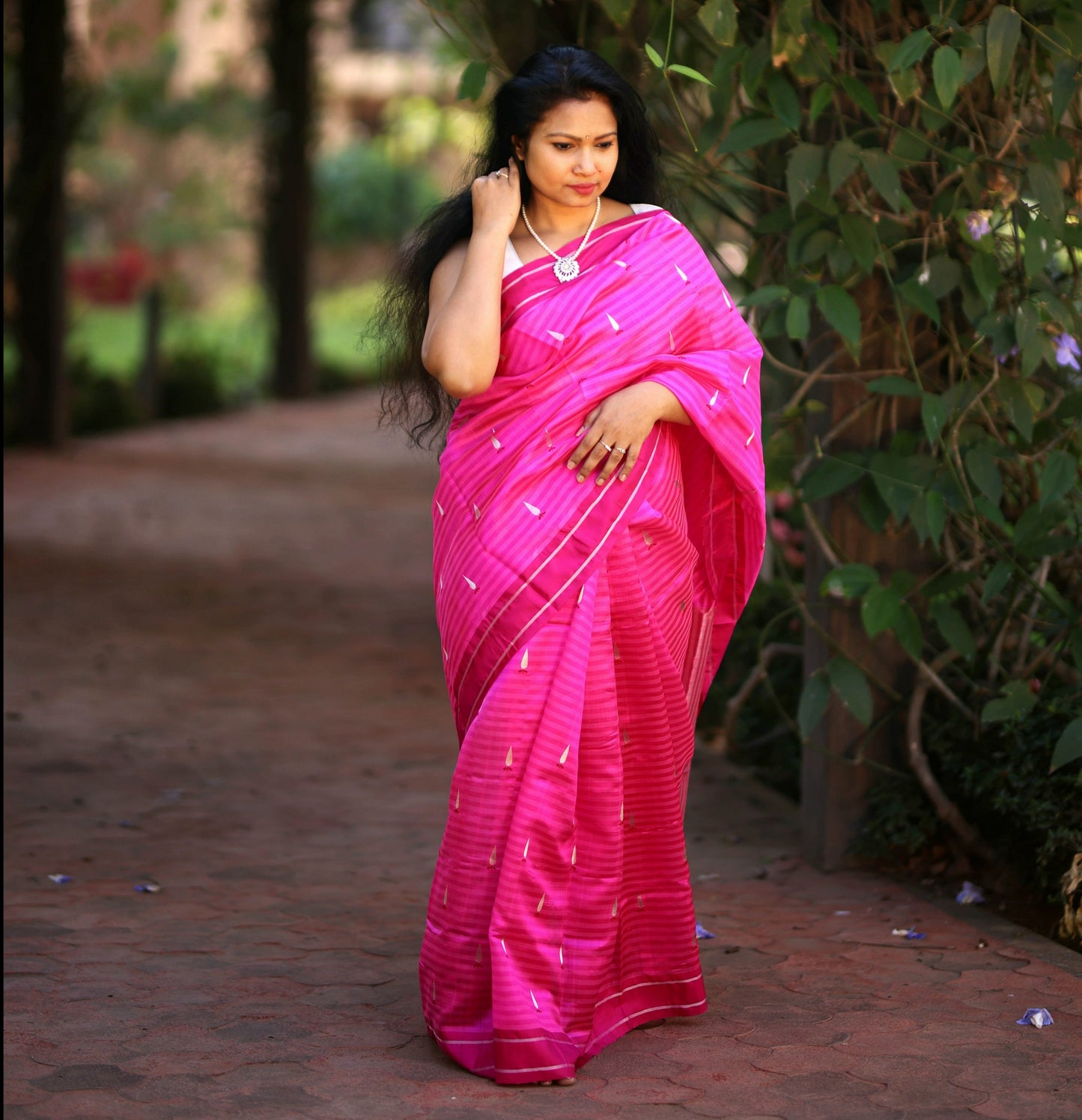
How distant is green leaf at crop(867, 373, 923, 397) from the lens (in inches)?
145

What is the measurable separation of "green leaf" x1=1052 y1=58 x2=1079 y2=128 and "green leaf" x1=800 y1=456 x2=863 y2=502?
0.89 m

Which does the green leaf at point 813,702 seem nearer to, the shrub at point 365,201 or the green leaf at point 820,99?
the green leaf at point 820,99

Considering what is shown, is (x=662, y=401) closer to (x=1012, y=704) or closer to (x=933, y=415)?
(x=933, y=415)

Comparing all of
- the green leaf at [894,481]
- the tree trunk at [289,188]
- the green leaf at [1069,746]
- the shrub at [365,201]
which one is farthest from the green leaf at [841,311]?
the shrub at [365,201]

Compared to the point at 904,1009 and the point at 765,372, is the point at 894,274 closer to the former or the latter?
the point at 765,372

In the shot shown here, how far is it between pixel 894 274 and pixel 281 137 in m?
14.9

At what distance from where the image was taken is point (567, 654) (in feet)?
9.59

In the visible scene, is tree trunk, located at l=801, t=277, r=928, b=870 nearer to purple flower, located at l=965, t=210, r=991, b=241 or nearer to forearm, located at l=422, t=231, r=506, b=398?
purple flower, located at l=965, t=210, r=991, b=241

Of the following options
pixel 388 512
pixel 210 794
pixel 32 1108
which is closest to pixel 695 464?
pixel 32 1108

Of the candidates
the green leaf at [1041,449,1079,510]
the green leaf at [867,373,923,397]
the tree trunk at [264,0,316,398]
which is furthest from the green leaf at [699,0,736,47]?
the tree trunk at [264,0,316,398]

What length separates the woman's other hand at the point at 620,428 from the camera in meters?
2.92

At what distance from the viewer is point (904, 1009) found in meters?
3.26

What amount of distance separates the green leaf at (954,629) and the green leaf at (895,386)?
1.65 feet

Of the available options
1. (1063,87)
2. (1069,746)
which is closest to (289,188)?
(1063,87)
